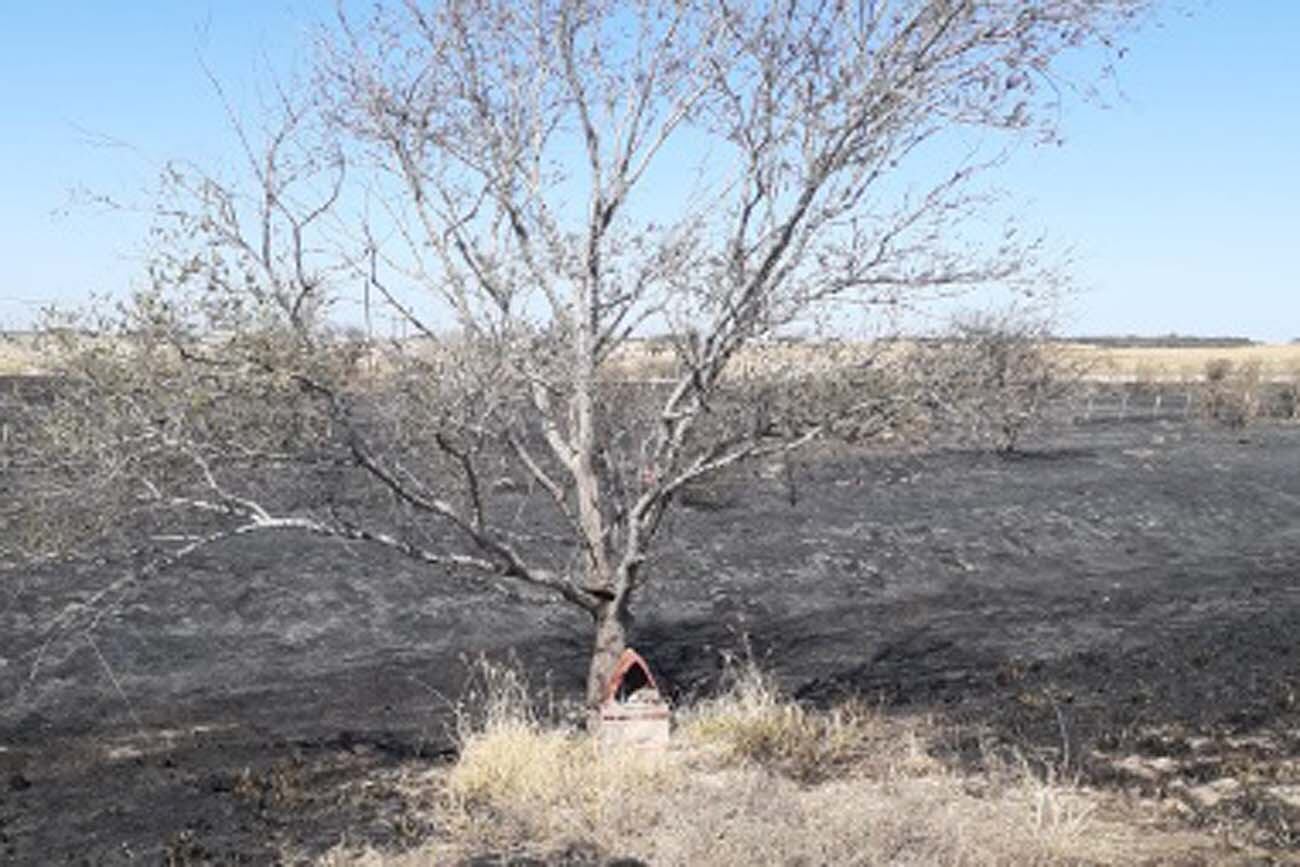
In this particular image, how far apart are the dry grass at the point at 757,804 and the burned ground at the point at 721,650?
1.56 ft

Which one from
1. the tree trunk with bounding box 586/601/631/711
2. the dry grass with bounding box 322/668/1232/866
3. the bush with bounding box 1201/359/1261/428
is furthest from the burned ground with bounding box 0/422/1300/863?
the bush with bounding box 1201/359/1261/428

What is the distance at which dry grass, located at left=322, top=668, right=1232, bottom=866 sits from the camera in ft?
21.7

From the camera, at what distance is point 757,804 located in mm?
7191

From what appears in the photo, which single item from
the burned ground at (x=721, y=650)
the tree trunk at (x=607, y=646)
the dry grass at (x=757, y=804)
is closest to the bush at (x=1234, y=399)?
the burned ground at (x=721, y=650)

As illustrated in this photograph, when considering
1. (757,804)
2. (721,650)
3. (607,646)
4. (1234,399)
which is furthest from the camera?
(1234,399)

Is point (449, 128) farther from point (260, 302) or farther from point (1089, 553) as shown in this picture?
point (1089, 553)

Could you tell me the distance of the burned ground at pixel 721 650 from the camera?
337 inches

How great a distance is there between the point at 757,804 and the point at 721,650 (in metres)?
7.07

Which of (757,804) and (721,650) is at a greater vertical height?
(757,804)

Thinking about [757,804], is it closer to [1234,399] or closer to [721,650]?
[721,650]

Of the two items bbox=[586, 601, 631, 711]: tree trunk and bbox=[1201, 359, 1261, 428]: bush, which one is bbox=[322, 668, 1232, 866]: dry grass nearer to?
bbox=[586, 601, 631, 711]: tree trunk

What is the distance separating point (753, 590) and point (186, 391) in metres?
11.2

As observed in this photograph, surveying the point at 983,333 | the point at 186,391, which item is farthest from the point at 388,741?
the point at 983,333

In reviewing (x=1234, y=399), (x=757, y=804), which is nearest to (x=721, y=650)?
(x=757, y=804)
